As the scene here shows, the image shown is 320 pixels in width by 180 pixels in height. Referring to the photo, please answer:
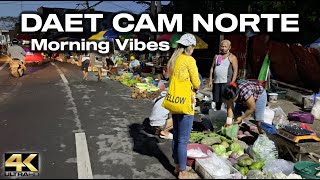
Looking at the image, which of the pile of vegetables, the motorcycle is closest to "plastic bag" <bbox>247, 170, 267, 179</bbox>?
the pile of vegetables

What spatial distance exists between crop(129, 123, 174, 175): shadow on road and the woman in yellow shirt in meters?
0.40

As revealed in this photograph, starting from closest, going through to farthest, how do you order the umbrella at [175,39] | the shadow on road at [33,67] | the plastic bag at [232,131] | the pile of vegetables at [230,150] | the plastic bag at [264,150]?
1. the pile of vegetables at [230,150]
2. the plastic bag at [264,150]
3. the plastic bag at [232,131]
4. the umbrella at [175,39]
5. the shadow on road at [33,67]

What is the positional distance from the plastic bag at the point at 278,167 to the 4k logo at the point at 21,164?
3.27 meters

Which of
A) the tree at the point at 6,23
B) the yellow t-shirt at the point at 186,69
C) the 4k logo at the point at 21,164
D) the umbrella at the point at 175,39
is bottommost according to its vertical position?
the 4k logo at the point at 21,164

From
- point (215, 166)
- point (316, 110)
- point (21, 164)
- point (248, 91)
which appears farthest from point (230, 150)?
point (316, 110)

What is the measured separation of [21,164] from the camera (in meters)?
4.79

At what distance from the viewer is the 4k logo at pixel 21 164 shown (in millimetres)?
4478

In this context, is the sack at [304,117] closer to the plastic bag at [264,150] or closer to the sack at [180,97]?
the plastic bag at [264,150]

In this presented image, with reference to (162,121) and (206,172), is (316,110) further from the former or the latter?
(206,172)

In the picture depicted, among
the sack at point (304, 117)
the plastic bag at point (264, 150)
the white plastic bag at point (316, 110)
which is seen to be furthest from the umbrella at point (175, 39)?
the plastic bag at point (264, 150)

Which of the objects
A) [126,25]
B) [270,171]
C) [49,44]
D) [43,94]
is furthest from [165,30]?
[270,171]

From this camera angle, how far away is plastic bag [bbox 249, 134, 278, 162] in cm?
491

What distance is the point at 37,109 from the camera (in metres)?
8.45

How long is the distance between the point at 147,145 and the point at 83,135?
1.37m
